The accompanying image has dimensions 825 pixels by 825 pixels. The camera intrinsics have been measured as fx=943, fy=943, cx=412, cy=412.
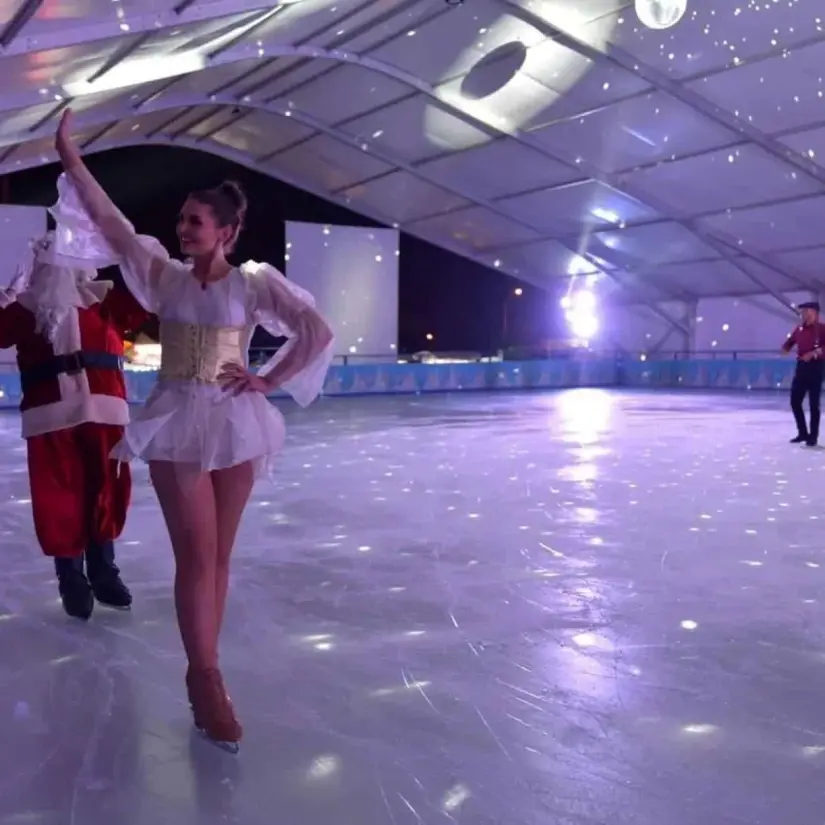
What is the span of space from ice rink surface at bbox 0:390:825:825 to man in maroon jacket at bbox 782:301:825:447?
275 cm

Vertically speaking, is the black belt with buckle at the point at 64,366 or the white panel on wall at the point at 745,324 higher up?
the white panel on wall at the point at 745,324

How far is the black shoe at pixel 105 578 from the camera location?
10.2 ft

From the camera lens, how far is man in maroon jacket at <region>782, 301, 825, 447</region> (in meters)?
7.78

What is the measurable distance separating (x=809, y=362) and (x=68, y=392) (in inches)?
261

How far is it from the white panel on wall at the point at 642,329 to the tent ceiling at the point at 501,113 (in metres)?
0.58

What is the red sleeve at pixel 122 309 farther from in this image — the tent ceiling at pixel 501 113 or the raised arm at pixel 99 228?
the tent ceiling at pixel 501 113

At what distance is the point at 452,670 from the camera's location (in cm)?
254

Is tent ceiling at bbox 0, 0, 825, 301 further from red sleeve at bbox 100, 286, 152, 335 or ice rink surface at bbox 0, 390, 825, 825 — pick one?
ice rink surface at bbox 0, 390, 825, 825

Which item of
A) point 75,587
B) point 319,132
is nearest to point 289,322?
point 75,587

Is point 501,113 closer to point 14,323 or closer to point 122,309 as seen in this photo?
point 122,309

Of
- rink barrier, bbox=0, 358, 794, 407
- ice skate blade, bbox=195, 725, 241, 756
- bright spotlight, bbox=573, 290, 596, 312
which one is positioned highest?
bright spotlight, bbox=573, 290, 596, 312

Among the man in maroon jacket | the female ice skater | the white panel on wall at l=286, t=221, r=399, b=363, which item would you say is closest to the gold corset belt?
the female ice skater

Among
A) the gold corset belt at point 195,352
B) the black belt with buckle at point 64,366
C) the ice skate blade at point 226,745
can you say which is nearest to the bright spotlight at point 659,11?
the black belt with buckle at point 64,366

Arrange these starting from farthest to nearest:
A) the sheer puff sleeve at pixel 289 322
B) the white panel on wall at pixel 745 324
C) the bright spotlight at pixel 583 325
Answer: the bright spotlight at pixel 583 325 → the white panel on wall at pixel 745 324 → the sheer puff sleeve at pixel 289 322
